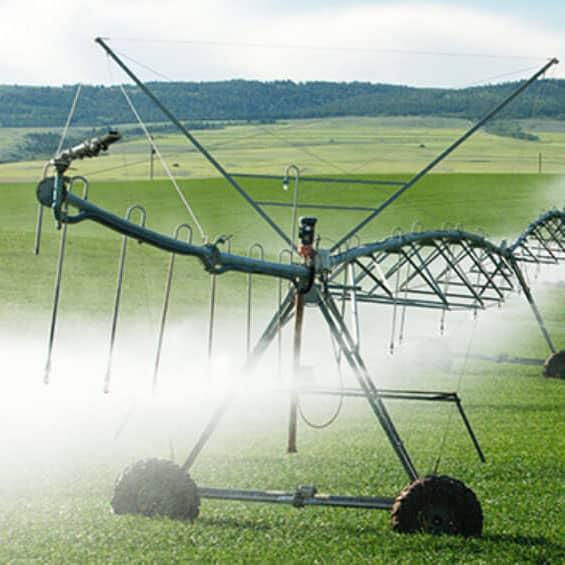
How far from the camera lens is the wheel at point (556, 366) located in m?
23.4

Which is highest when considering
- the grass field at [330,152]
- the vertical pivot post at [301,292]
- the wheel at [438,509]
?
the grass field at [330,152]

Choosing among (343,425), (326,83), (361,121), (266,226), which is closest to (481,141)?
(326,83)

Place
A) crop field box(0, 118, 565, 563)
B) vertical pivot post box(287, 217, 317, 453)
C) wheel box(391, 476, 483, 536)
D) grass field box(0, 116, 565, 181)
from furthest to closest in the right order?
grass field box(0, 116, 565, 181) < vertical pivot post box(287, 217, 317, 453) < wheel box(391, 476, 483, 536) < crop field box(0, 118, 565, 563)

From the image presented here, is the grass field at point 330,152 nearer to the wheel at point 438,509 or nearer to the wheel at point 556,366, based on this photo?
the wheel at point 556,366

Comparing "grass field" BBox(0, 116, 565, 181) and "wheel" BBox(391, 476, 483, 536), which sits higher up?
"grass field" BBox(0, 116, 565, 181)

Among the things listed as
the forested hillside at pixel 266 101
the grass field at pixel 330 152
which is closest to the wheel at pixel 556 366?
the forested hillside at pixel 266 101

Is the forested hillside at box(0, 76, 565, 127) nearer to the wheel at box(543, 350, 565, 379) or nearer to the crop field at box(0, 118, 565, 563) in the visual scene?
the crop field at box(0, 118, 565, 563)

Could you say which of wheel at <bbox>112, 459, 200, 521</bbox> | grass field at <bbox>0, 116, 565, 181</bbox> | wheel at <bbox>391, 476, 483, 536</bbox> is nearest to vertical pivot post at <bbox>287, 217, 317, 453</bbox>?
wheel at <bbox>112, 459, 200, 521</bbox>

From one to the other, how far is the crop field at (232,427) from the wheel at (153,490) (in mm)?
221

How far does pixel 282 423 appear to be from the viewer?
633 inches

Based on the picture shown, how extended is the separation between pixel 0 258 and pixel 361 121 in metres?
51.4

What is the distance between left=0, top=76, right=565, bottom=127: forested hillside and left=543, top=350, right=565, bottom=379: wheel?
30.6 metres

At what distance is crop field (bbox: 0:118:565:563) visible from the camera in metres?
9.14

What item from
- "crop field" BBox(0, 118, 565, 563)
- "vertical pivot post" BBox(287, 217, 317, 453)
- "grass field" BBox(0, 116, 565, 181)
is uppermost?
"grass field" BBox(0, 116, 565, 181)
